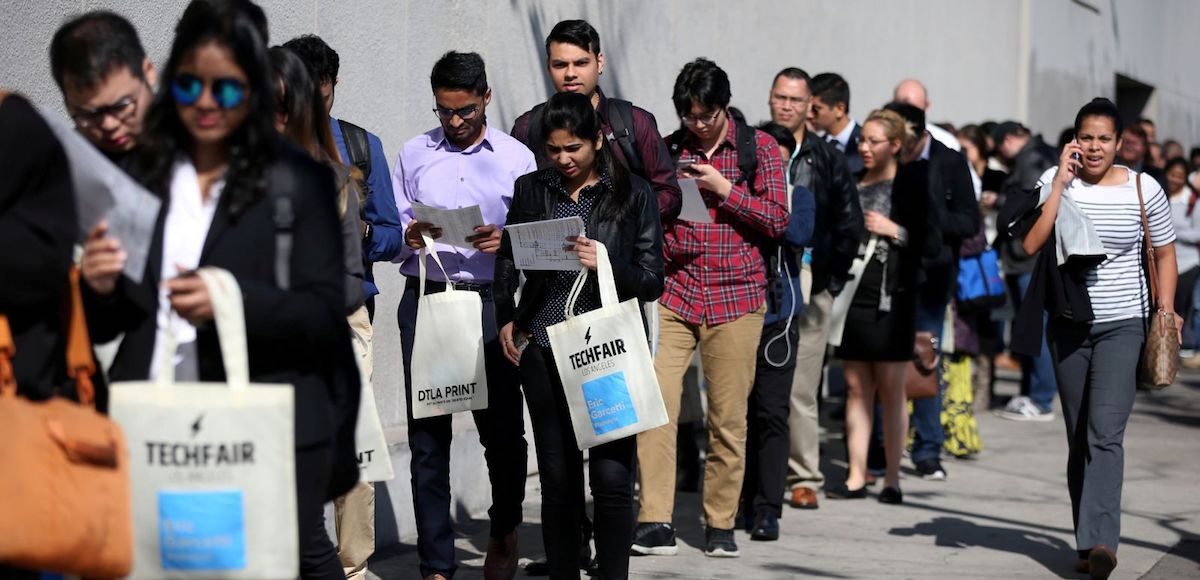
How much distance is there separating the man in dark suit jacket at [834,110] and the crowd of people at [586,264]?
2 cm

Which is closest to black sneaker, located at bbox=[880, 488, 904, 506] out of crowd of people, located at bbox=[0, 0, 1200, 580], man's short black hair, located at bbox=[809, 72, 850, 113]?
crowd of people, located at bbox=[0, 0, 1200, 580]

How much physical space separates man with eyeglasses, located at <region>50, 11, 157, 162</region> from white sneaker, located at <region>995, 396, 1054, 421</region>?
9688 millimetres

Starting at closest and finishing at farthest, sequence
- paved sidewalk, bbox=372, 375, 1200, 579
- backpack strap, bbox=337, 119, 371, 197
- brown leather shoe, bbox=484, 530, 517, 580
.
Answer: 1. backpack strap, bbox=337, 119, 371, 197
2. brown leather shoe, bbox=484, 530, 517, 580
3. paved sidewalk, bbox=372, 375, 1200, 579

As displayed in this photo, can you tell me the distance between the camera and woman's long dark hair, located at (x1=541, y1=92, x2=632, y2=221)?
18.4 feet

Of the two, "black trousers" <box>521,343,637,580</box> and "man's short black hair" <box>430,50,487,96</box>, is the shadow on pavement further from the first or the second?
"man's short black hair" <box>430,50,487,96</box>

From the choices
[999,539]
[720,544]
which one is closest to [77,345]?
[720,544]

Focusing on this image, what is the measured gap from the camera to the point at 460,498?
7.94 meters

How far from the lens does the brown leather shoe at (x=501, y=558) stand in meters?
6.36

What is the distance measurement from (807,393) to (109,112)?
18.5ft

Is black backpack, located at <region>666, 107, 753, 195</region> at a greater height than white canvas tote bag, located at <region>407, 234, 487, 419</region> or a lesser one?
greater

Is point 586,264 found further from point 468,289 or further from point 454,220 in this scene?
point 468,289

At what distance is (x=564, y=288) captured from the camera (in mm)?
5691

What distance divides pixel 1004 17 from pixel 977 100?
1.37 m

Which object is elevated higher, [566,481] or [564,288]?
[564,288]
